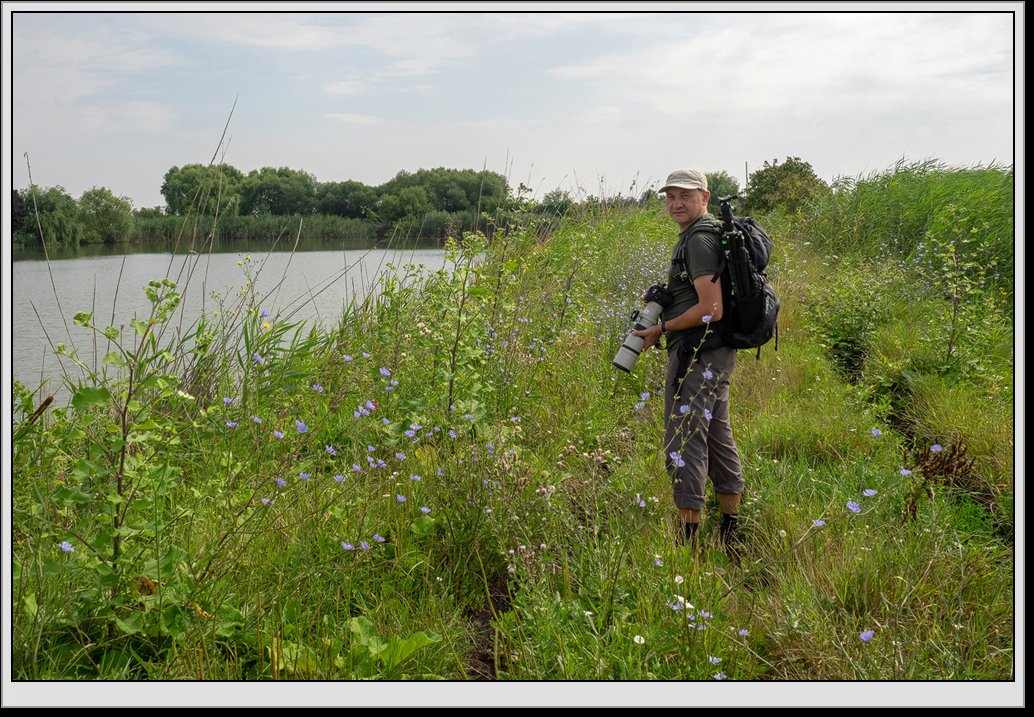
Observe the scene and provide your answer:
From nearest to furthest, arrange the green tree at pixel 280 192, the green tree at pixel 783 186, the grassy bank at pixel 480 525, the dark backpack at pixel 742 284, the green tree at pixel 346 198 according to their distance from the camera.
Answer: the grassy bank at pixel 480 525, the dark backpack at pixel 742 284, the green tree at pixel 280 192, the green tree at pixel 346 198, the green tree at pixel 783 186

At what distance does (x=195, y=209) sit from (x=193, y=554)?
2489 millimetres

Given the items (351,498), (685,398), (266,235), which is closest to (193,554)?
(351,498)

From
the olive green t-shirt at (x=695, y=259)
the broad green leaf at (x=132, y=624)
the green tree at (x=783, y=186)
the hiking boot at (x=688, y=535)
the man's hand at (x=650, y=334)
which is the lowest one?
the hiking boot at (x=688, y=535)

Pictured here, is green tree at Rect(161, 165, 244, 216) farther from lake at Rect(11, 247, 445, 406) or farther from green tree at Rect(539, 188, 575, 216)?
green tree at Rect(539, 188, 575, 216)

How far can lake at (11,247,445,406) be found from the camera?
16.8ft

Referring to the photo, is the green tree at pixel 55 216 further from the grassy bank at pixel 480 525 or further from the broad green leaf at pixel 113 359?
the broad green leaf at pixel 113 359

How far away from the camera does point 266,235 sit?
8.85m

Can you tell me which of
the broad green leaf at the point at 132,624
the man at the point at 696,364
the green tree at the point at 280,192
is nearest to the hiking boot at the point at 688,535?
the man at the point at 696,364

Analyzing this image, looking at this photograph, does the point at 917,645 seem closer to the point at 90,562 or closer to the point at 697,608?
the point at 697,608

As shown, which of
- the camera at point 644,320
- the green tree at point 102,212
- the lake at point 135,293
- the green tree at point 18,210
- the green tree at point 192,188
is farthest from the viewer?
the green tree at point 102,212

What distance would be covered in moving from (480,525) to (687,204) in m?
1.64

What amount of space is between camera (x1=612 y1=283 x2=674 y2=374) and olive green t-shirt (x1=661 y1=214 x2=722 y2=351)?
0.22 feet

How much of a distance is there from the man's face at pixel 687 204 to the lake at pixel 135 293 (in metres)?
2.35

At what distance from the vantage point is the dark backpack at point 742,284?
3.13 metres
